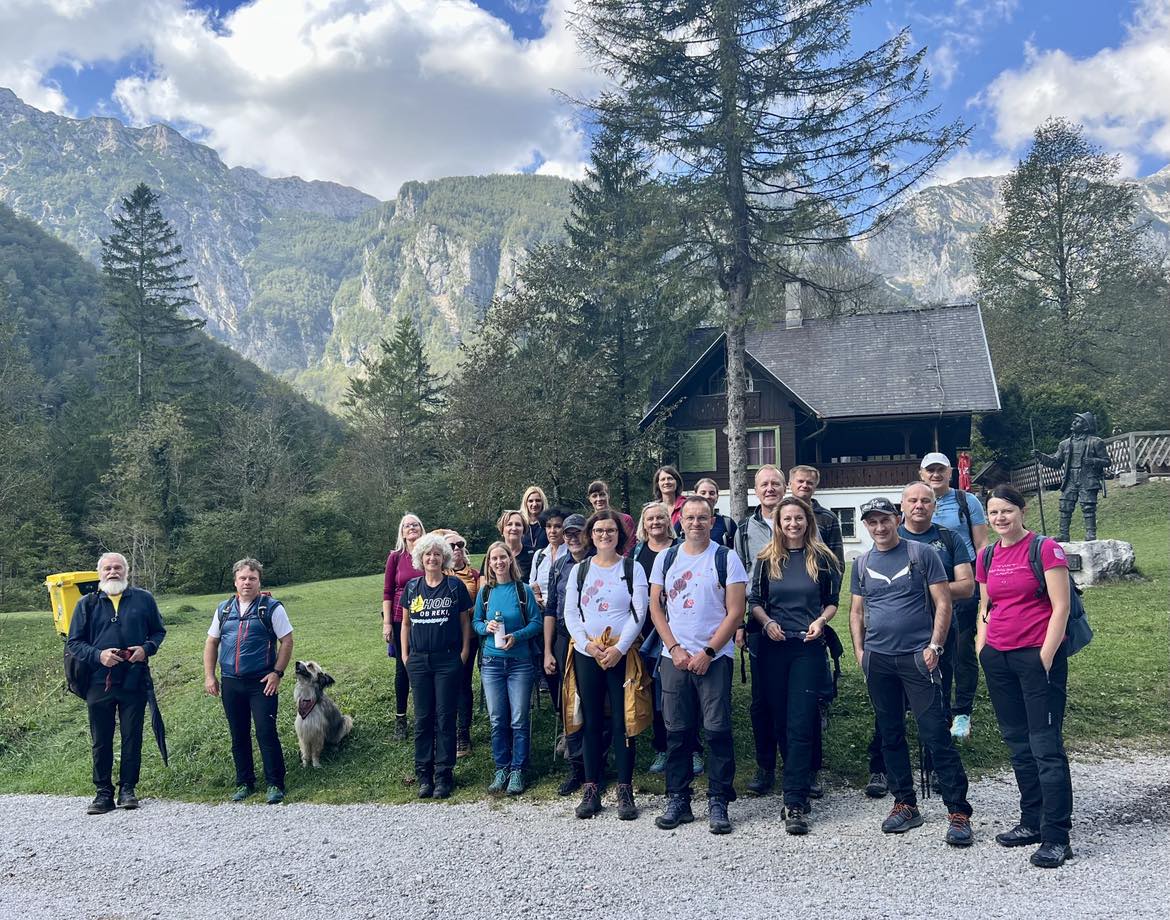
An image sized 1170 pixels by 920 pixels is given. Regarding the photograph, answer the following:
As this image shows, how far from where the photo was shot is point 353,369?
181 m

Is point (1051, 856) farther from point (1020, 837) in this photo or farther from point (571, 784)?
point (571, 784)

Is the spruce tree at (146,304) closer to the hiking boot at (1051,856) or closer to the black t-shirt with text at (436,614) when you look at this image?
the black t-shirt with text at (436,614)

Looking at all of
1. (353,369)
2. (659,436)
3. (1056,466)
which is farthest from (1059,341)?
(353,369)

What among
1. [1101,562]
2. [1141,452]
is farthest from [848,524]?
[1101,562]

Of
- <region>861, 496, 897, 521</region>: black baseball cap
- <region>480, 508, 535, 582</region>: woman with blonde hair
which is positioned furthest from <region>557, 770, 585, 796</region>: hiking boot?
<region>861, 496, 897, 521</region>: black baseball cap

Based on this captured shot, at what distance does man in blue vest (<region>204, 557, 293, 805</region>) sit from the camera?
252 inches

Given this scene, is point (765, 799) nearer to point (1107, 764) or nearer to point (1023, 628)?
point (1023, 628)

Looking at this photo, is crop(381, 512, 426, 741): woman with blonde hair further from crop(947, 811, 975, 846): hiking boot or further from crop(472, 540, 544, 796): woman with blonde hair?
crop(947, 811, 975, 846): hiking boot

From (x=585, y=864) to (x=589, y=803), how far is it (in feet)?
2.48

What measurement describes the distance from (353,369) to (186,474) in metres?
153

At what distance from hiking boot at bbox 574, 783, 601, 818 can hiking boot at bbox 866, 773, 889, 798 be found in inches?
73.5

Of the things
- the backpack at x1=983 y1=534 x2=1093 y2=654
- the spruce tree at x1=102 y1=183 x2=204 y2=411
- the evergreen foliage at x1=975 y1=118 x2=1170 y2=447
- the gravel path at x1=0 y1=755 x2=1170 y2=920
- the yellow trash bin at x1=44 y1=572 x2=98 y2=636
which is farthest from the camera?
the spruce tree at x1=102 y1=183 x2=204 y2=411

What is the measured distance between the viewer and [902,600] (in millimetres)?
4828

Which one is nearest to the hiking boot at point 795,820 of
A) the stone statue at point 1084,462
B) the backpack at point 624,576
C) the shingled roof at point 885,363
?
the backpack at point 624,576
